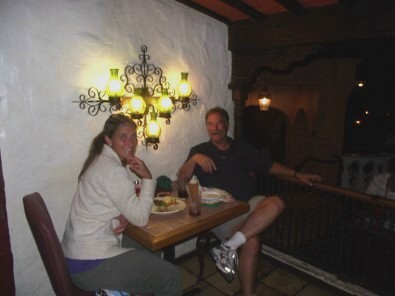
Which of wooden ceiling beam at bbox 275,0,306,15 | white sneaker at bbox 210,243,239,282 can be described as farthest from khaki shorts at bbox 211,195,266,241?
wooden ceiling beam at bbox 275,0,306,15

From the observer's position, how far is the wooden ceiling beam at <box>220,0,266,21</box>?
9.65 ft

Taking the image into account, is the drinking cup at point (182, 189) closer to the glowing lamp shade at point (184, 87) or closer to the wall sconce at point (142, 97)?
the wall sconce at point (142, 97)

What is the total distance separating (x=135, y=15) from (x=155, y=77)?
24.0 inches

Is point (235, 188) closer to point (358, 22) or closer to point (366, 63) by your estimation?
point (358, 22)

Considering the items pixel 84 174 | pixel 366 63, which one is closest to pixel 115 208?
pixel 84 174

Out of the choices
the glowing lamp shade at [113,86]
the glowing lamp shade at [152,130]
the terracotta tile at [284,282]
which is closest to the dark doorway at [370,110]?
the terracotta tile at [284,282]

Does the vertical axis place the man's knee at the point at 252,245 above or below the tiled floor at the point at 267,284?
above

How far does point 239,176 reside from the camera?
315 centimetres

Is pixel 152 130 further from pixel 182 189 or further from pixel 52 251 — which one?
pixel 52 251

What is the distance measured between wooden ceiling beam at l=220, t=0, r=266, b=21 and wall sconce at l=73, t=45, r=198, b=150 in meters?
0.83

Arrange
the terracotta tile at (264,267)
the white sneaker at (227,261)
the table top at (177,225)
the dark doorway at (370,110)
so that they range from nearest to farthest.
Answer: the table top at (177,225) < the white sneaker at (227,261) < the terracotta tile at (264,267) < the dark doorway at (370,110)

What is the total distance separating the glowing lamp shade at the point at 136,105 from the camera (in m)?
2.70

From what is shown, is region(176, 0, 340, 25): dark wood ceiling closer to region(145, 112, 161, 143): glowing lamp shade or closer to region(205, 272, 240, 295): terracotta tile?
region(145, 112, 161, 143): glowing lamp shade

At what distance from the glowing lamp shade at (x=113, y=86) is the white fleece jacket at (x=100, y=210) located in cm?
78
